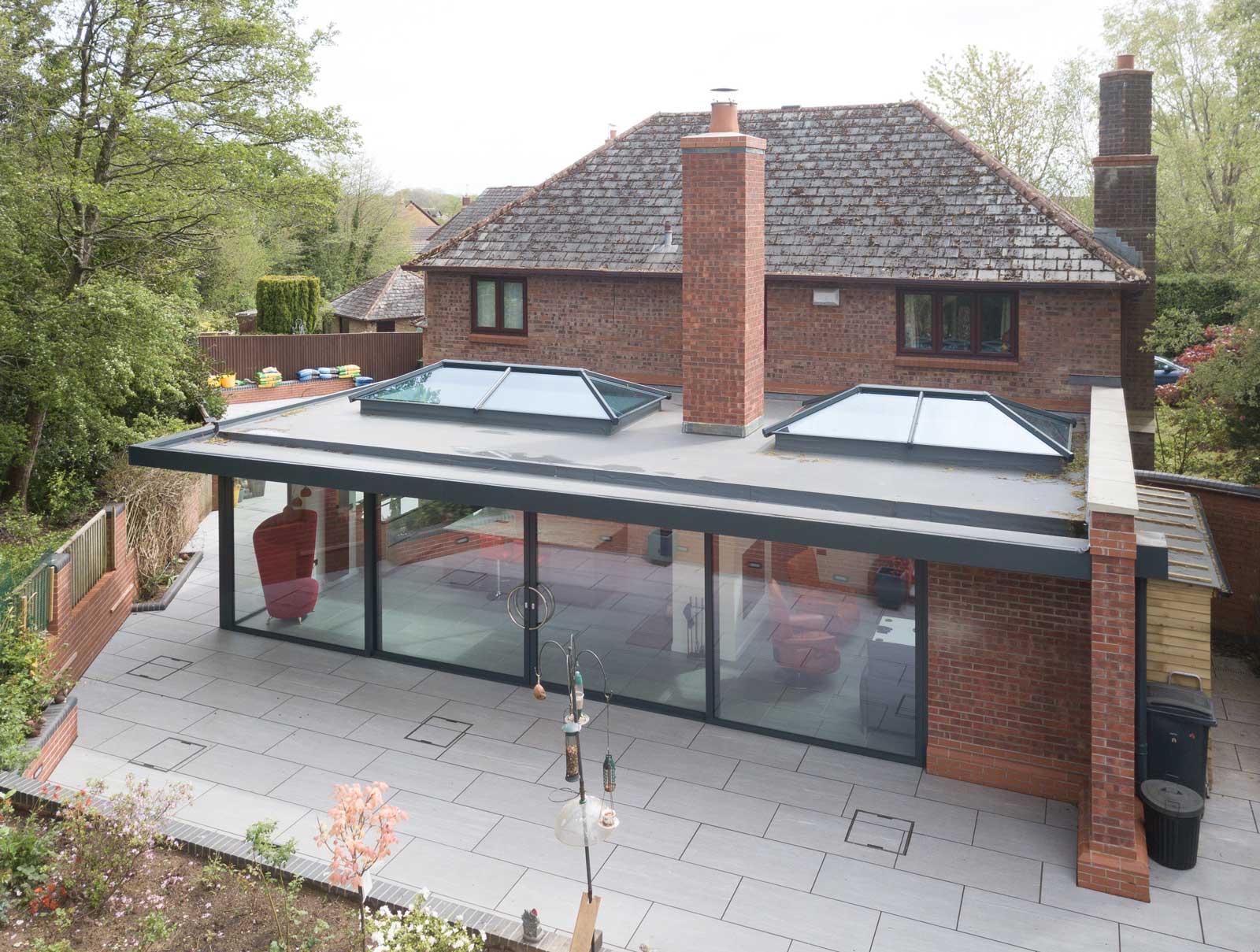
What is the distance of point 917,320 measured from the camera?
16.2 m

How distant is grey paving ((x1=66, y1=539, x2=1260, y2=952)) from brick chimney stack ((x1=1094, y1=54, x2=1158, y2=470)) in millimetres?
5818

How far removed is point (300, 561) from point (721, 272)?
240 inches

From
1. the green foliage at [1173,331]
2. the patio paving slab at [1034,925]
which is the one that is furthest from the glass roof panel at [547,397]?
the green foliage at [1173,331]

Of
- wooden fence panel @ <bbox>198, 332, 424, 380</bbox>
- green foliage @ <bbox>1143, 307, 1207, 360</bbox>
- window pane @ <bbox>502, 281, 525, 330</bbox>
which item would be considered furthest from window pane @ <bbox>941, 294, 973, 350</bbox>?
wooden fence panel @ <bbox>198, 332, 424, 380</bbox>

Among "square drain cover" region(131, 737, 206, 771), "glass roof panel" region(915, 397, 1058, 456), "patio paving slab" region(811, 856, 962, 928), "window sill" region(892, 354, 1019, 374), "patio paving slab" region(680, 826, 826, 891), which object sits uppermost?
"window sill" region(892, 354, 1019, 374)

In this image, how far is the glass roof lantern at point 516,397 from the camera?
13078 mm

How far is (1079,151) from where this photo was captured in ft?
123

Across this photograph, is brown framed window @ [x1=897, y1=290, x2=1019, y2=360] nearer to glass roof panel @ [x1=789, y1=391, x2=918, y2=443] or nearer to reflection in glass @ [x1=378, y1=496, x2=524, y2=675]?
glass roof panel @ [x1=789, y1=391, x2=918, y2=443]

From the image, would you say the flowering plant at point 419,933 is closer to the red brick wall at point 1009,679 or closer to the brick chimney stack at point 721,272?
the red brick wall at point 1009,679

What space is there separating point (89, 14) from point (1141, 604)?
1538cm

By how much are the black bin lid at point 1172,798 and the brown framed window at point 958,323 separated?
8375 mm

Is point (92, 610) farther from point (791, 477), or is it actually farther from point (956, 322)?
point (956, 322)

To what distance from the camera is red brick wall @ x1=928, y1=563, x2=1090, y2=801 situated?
927 centimetres

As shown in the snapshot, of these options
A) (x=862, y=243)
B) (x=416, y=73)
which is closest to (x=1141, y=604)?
(x=862, y=243)
